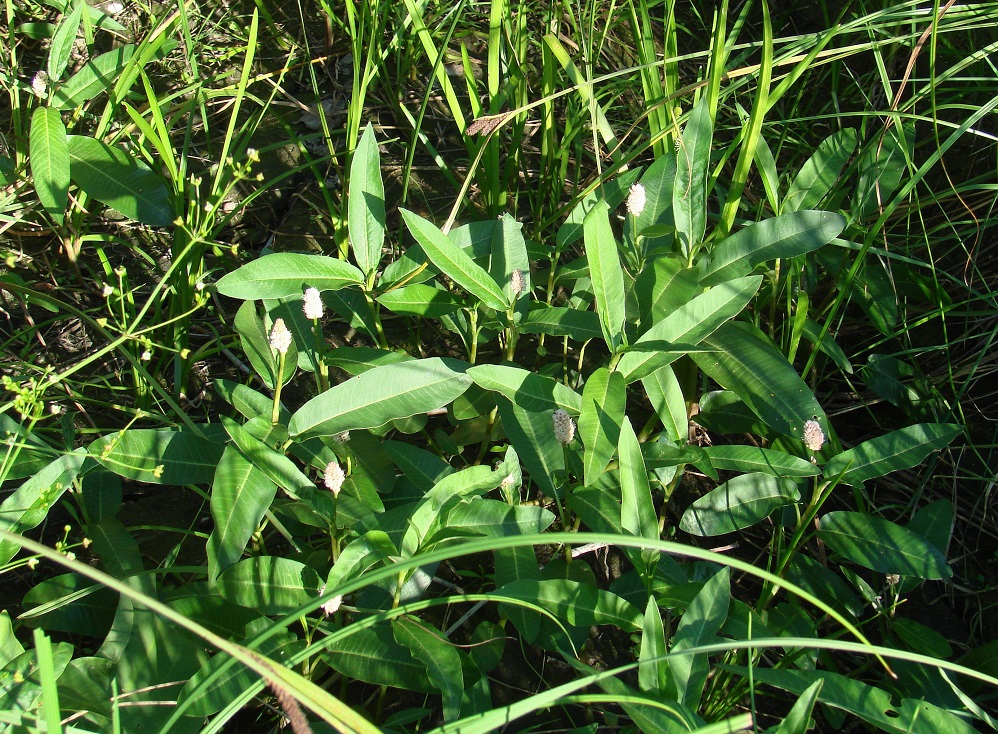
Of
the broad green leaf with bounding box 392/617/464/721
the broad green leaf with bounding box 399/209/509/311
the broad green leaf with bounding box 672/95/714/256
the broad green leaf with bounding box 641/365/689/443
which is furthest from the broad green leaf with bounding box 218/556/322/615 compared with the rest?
the broad green leaf with bounding box 672/95/714/256

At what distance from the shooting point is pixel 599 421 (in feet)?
3.92

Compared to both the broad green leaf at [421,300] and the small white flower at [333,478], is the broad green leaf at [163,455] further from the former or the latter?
the broad green leaf at [421,300]

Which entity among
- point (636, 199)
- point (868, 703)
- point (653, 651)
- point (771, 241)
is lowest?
point (868, 703)

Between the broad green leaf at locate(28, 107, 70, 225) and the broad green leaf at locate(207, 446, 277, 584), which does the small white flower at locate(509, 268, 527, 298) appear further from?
the broad green leaf at locate(28, 107, 70, 225)

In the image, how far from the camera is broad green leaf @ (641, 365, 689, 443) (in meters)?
1.35

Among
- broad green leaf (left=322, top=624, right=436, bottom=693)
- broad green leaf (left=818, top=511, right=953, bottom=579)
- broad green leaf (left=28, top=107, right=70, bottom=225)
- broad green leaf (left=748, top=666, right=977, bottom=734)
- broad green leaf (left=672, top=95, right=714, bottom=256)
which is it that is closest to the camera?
broad green leaf (left=748, top=666, right=977, bottom=734)

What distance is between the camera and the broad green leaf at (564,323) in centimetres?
133

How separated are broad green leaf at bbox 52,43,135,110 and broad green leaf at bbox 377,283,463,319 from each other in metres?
0.85

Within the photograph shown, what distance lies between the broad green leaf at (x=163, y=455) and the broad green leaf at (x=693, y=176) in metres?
0.87

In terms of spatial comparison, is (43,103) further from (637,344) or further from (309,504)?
(637,344)

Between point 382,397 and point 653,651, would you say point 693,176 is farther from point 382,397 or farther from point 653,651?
point 653,651

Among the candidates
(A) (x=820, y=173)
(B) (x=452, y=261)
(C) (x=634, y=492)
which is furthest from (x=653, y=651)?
(A) (x=820, y=173)

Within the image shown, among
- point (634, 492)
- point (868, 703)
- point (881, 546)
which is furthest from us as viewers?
point (881, 546)

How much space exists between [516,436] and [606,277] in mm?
298
